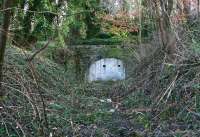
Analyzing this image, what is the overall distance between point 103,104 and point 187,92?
3.16 meters

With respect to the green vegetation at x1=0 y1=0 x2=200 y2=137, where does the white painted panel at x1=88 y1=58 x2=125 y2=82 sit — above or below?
below

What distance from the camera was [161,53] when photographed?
12.9m

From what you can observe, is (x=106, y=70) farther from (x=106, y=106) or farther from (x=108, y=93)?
(x=106, y=106)

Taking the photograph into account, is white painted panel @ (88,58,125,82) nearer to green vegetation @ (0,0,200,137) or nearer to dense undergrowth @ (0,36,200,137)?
green vegetation @ (0,0,200,137)

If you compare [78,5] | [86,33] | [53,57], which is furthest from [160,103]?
[86,33]

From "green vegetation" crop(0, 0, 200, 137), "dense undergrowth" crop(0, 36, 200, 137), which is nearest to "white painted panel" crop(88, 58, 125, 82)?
"green vegetation" crop(0, 0, 200, 137)

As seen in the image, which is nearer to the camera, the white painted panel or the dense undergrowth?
the dense undergrowth

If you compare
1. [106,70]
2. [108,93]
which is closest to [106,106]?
[108,93]

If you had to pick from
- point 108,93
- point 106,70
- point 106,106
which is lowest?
point 106,70

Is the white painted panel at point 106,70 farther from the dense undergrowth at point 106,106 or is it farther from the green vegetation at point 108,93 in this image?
the dense undergrowth at point 106,106

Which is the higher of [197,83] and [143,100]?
[197,83]

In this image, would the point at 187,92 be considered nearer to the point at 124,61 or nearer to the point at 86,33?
the point at 124,61

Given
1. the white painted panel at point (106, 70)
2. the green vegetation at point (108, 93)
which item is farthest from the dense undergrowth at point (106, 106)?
the white painted panel at point (106, 70)

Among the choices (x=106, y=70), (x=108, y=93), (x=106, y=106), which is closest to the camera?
(x=106, y=106)
